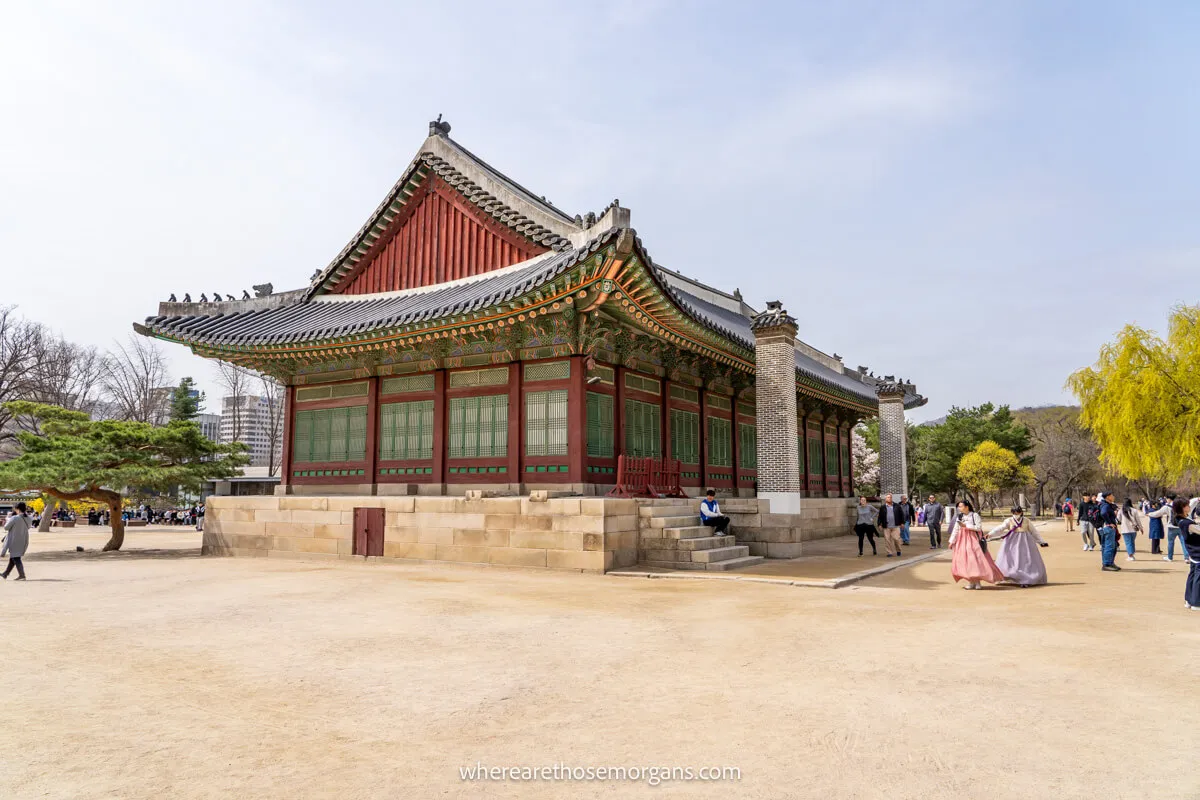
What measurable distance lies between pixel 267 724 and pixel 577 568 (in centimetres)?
949

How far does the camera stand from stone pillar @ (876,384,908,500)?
30.0 meters

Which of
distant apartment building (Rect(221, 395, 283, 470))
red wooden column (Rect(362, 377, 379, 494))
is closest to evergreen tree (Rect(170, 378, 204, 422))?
distant apartment building (Rect(221, 395, 283, 470))

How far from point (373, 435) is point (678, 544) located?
9.29 m

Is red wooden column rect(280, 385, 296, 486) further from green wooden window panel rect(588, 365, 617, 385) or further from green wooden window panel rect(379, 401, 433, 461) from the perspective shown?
green wooden window panel rect(588, 365, 617, 385)

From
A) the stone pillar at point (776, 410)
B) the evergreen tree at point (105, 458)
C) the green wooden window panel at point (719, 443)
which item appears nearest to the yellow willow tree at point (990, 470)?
the green wooden window panel at point (719, 443)

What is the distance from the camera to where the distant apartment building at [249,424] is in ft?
180

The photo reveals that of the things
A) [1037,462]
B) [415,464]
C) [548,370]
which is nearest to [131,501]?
[415,464]

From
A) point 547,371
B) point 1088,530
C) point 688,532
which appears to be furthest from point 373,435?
point 1088,530

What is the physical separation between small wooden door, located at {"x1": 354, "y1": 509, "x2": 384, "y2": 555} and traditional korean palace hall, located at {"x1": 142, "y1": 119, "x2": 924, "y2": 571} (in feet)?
0.11

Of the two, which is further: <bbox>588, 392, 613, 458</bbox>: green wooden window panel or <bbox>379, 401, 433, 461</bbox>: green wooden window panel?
<bbox>379, 401, 433, 461</bbox>: green wooden window panel

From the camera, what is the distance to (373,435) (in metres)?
19.6

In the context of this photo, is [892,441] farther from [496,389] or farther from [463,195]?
[463,195]

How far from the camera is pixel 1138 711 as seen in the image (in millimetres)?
5262

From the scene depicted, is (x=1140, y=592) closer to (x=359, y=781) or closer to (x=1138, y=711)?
(x=1138, y=711)
